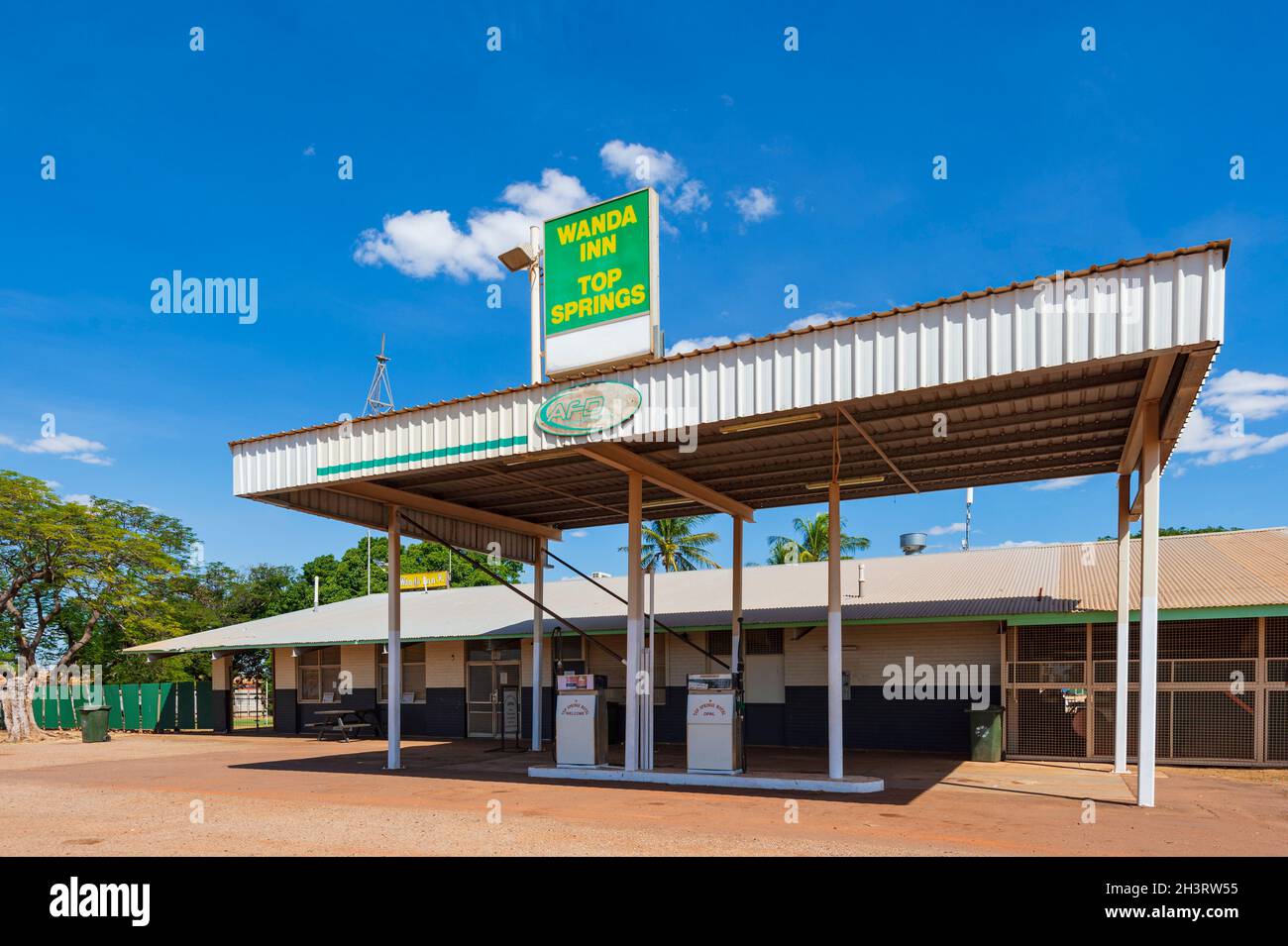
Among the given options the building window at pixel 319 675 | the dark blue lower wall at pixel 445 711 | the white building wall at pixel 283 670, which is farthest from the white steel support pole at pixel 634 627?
the white building wall at pixel 283 670

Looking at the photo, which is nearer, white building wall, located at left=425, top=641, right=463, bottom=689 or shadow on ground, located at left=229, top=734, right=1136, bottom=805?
shadow on ground, located at left=229, top=734, right=1136, bottom=805

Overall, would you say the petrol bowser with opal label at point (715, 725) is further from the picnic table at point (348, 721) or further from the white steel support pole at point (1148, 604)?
the picnic table at point (348, 721)

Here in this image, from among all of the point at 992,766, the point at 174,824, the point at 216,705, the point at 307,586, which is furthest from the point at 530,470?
the point at 307,586

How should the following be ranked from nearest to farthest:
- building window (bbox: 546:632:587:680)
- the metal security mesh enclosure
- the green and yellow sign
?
the green and yellow sign
the metal security mesh enclosure
building window (bbox: 546:632:587:680)

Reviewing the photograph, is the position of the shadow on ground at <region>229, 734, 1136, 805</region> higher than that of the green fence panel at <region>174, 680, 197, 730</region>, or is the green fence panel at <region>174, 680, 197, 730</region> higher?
the shadow on ground at <region>229, 734, 1136, 805</region>

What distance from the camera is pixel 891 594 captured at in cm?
2134

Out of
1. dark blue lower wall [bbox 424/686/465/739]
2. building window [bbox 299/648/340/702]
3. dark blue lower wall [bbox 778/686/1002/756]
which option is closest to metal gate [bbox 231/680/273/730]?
building window [bbox 299/648/340/702]

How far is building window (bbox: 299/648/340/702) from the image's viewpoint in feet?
92.8

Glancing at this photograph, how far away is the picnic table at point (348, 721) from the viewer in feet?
85.0

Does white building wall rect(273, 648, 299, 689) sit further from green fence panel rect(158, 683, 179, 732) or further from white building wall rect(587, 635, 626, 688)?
white building wall rect(587, 635, 626, 688)

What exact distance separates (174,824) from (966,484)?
13.7m

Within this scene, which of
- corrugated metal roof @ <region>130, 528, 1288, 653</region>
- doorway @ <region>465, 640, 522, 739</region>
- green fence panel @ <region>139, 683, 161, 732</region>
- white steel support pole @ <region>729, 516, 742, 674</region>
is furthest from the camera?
green fence panel @ <region>139, 683, 161, 732</region>

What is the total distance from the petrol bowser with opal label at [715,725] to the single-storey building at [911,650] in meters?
3.65

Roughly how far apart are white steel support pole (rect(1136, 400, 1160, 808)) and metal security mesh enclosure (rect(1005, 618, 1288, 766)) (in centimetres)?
444
